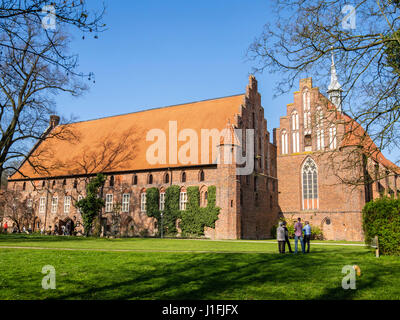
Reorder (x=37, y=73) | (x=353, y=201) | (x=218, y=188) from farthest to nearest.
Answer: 1. (x=353, y=201)
2. (x=218, y=188)
3. (x=37, y=73)

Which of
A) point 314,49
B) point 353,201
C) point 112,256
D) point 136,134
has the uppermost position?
point 136,134

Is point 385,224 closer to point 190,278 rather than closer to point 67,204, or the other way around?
point 190,278

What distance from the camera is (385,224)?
15.5 m

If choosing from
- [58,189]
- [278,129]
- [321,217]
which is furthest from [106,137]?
[321,217]

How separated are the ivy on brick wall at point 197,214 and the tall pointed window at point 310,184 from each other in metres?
11.9

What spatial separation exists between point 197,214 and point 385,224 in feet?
64.1

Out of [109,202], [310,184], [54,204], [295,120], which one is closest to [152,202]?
[109,202]

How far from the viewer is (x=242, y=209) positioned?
3328 centimetres

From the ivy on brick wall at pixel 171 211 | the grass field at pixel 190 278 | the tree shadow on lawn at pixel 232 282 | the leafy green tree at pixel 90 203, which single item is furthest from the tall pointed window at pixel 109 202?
the tree shadow on lawn at pixel 232 282

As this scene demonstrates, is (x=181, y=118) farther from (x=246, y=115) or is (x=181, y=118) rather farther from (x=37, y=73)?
(x=37, y=73)

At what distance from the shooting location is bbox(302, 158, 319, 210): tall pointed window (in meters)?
38.1
